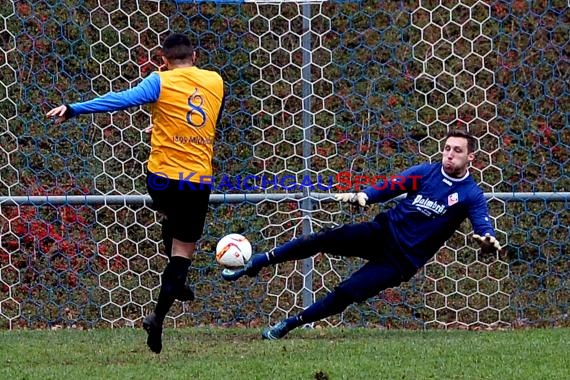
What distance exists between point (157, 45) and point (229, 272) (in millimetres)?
2651

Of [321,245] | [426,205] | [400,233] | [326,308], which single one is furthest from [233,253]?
[426,205]

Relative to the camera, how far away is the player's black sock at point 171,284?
627 centimetres

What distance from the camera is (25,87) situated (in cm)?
886

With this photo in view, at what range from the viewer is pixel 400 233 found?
702cm

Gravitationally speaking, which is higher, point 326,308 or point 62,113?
point 62,113

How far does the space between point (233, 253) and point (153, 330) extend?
2.60 ft

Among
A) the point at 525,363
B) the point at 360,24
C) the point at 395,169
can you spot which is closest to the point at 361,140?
the point at 395,169

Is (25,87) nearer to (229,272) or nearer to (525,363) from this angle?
(229,272)

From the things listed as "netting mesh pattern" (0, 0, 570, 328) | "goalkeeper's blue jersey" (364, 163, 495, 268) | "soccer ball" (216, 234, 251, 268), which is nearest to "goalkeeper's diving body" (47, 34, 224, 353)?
"soccer ball" (216, 234, 251, 268)

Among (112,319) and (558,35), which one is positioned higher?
(558,35)

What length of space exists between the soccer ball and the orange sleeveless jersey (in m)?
0.58

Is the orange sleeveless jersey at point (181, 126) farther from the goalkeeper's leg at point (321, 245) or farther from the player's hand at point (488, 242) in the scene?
the player's hand at point (488, 242)

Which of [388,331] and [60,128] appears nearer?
[388,331]

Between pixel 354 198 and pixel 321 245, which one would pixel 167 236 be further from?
pixel 354 198
